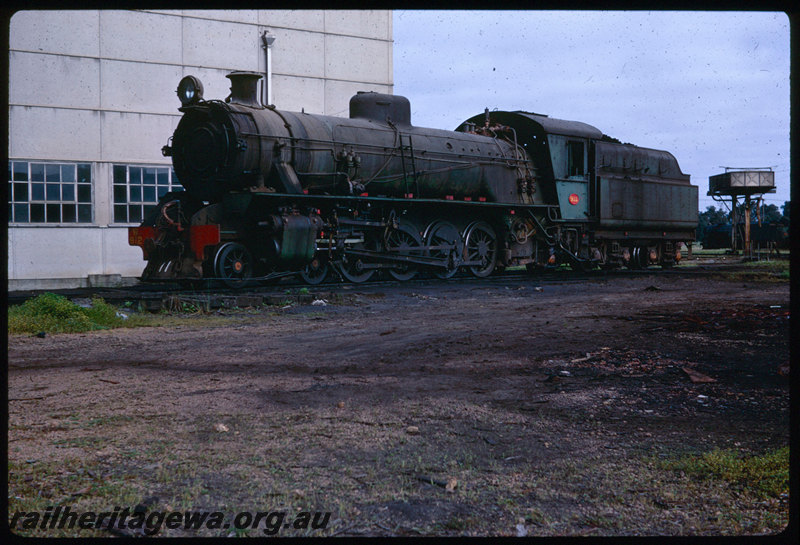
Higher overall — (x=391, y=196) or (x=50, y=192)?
(x=50, y=192)

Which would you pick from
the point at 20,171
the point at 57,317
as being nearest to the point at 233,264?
the point at 57,317

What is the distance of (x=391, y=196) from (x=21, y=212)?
871 centimetres

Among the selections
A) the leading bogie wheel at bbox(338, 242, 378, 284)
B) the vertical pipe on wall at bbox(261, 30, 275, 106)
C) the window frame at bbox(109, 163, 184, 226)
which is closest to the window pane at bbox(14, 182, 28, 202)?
the window frame at bbox(109, 163, 184, 226)

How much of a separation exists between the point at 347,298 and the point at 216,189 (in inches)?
126

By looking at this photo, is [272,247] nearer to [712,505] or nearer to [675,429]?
[675,429]

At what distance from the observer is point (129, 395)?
490 cm

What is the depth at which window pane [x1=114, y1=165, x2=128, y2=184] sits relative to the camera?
1644cm

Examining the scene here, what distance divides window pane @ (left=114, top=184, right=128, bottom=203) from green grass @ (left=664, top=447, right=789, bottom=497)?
15769 mm

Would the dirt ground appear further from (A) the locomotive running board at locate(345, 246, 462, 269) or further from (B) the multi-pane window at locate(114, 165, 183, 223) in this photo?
(B) the multi-pane window at locate(114, 165, 183, 223)

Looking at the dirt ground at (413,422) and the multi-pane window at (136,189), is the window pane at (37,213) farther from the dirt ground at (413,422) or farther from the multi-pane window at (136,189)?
the dirt ground at (413,422)

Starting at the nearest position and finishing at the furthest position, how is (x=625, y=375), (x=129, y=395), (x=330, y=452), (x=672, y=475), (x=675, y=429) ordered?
(x=672, y=475) → (x=330, y=452) → (x=675, y=429) → (x=129, y=395) → (x=625, y=375)

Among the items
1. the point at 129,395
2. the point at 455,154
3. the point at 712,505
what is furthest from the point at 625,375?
the point at 455,154

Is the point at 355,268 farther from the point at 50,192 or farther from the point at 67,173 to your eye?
the point at 50,192

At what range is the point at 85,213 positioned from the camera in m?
16.2
